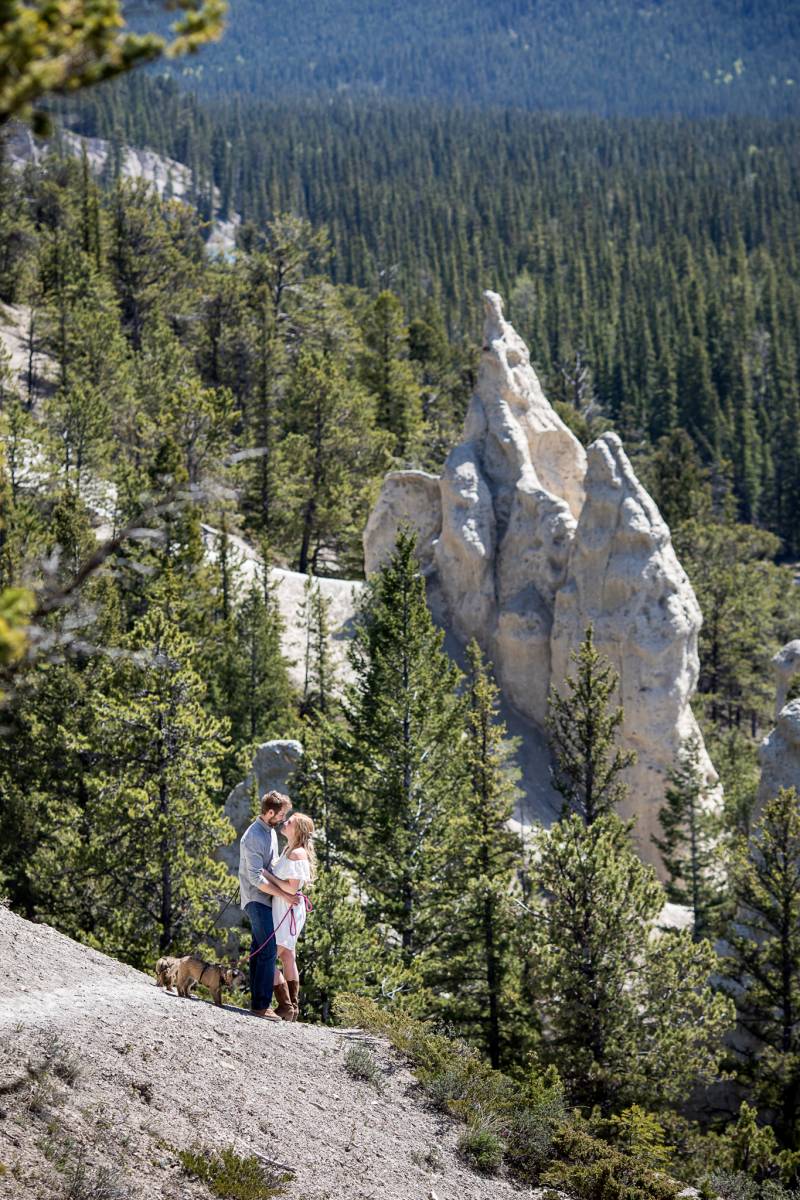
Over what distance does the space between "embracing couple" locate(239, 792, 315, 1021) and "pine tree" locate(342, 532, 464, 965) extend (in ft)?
34.8

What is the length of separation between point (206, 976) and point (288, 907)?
1393mm

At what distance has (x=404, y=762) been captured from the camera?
24.0m

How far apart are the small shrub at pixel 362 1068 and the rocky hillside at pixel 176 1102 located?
0.28 feet

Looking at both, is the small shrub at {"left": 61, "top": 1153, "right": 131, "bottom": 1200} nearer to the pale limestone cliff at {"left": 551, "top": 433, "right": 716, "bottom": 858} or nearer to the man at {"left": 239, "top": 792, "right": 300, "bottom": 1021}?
the man at {"left": 239, "top": 792, "right": 300, "bottom": 1021}

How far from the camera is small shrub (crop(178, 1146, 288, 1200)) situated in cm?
991

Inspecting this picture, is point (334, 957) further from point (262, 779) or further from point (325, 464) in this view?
point (325, 464)

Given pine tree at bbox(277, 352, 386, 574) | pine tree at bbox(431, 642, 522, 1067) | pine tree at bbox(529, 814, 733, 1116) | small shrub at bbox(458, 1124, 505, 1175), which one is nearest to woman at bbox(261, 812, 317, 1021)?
small shrub at bbox(458, 1124, 505, 1175)

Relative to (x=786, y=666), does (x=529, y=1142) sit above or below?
above

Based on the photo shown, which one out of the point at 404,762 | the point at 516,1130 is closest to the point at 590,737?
the point at 404,762

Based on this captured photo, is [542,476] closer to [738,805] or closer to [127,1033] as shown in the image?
[738,805]

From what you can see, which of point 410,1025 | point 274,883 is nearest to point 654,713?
point 410,1025

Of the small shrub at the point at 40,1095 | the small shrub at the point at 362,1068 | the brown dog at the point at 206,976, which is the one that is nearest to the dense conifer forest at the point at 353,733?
the small shrub at the point at 362,1068

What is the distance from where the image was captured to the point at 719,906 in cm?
2827

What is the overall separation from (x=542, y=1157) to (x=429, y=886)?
1035 cm
